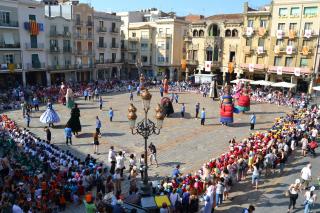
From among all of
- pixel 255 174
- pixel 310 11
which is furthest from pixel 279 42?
pixel 255 174

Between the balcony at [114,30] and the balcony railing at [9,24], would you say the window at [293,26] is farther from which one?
the balcony railing at [9,24]

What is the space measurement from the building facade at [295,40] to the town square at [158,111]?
0.14 meters

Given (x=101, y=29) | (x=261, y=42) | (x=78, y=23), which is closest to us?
(x=261, y=42)

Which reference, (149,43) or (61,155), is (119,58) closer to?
(149,43)

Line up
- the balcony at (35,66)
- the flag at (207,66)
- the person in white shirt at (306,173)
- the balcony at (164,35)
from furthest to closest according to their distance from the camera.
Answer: the balcony at (164,35) < the flag at (207,66) < the balcony at (35,66) < the person in white shirt at (306,173)

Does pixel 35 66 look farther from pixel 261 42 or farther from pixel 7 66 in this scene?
pixel 261 42

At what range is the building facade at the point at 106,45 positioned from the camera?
5169 centimetres

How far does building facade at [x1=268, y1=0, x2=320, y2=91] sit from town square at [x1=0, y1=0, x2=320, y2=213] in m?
0.14

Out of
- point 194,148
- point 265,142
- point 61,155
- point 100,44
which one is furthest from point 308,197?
point 100,44

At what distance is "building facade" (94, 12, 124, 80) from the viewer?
5169 cm

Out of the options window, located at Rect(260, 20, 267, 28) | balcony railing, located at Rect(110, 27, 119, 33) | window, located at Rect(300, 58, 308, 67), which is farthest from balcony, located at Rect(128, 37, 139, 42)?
window, located at Rect(300, 58, 308, 67)

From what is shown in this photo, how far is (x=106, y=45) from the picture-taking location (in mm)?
53188

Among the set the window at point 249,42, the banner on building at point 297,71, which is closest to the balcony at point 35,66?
the window at point 249,42

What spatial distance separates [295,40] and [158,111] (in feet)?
117
